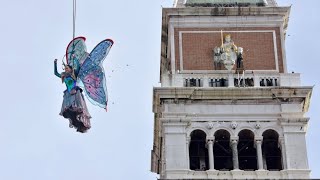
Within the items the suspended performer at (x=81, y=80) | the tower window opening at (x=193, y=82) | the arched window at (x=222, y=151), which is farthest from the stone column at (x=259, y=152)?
the suspended performer at (x=81, y=80)

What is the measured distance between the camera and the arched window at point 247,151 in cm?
6869

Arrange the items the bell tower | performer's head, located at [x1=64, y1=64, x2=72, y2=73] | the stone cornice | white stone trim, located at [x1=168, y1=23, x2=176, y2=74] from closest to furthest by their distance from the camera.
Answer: the bell tower
the stone cornice
white stone trim, located at [x1=168, y1=23, x2=176, y2=74]
performer's head, located at [x1=64, y1=64, x2=72, y2=73]

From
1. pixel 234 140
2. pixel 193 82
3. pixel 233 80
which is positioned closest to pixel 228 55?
pixel 233 80

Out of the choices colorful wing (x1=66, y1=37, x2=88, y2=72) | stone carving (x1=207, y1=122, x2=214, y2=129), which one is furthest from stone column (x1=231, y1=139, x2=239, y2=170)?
colorful wing (x1=66, y1=37, x2=88, y2=72)

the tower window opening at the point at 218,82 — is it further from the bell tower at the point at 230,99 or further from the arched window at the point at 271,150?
the arched window at the point at 271,150

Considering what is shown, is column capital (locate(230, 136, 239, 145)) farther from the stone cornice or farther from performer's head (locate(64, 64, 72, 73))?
performer's head (locate(64, 64, 72, 73))

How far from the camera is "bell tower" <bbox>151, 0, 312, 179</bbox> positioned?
67750 mm

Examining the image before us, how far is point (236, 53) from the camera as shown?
70875 mm

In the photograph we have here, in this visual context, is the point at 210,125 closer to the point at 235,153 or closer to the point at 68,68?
the point at 235,153

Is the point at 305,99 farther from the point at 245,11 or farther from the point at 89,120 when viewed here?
the point at 89,120

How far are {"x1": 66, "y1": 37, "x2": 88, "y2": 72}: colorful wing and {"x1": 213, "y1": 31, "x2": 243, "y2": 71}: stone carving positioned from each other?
759 centimetres

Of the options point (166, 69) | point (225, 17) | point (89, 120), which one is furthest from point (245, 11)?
point (89, 120)

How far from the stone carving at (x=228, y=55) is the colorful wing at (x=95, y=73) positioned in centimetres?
611

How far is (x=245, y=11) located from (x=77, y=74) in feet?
32.9
